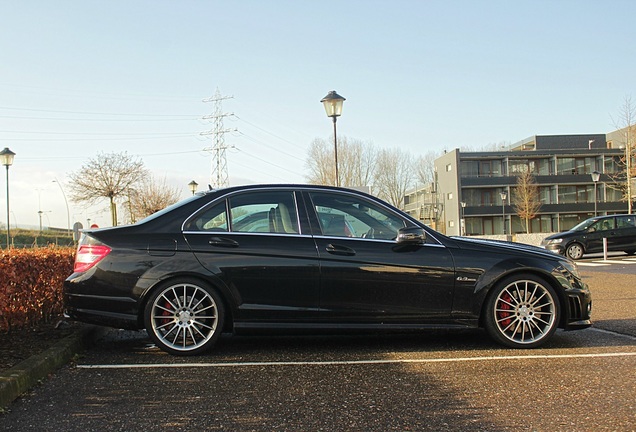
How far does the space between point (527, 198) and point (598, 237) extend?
144 feet

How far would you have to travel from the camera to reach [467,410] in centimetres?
359

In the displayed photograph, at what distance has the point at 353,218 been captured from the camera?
554 cm

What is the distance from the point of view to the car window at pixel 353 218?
544cm

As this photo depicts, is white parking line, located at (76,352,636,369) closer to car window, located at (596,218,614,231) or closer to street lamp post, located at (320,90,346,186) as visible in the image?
street lamp post, located at (320,90,346,186)

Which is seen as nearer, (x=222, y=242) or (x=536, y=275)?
(x=222, y=242)

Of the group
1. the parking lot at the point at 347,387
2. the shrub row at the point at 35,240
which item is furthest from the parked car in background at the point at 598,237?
the shrub row at the point at 35,240

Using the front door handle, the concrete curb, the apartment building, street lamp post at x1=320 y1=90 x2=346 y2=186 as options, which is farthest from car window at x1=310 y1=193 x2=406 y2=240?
the apartment building

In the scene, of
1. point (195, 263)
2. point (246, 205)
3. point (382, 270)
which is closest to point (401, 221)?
point (382, 270)

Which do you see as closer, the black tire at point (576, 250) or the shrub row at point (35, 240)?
the shrub row at point (35, 240)

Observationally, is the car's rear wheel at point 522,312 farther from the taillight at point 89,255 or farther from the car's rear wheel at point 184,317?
the taillight at point 89,255

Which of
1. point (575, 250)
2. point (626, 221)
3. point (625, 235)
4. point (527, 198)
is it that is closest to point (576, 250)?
point (575, 250)

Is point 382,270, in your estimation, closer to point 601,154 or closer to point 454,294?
point 454,294

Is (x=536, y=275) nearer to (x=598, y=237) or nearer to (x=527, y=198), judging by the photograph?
(x=598, y=237)

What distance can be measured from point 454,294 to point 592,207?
66.5 meters
